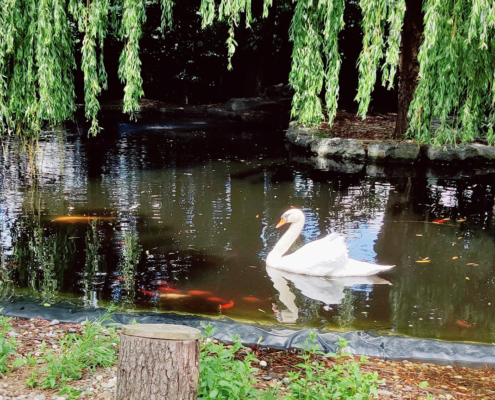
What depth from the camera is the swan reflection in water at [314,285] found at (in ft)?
18.7

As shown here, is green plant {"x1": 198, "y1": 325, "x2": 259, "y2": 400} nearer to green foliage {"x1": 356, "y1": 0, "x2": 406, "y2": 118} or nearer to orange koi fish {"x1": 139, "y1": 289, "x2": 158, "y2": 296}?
orange koi fish {"x1": 139, "y1": 289, "x2": 158, "y2": 296}

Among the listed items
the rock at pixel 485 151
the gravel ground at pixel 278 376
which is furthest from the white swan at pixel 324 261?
the rock at pixel 485 151

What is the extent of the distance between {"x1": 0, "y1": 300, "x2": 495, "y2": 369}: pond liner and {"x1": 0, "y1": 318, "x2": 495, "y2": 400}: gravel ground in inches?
3.3

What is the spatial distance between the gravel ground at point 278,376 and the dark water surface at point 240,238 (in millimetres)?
895

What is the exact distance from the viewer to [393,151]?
13305 millimetres

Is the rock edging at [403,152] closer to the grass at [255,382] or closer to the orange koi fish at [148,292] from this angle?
the orange koi fish at [148,292]

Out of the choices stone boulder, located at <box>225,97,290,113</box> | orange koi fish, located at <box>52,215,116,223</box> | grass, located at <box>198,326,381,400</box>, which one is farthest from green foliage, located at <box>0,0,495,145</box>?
stone boulder, located at <box>225,97,290,113</box>

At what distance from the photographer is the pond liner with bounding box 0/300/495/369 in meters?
4.15

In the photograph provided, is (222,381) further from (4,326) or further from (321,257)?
(321,257)

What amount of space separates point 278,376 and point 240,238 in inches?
148

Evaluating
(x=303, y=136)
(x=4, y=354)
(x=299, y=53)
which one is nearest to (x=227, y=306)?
(x=4, y=354)

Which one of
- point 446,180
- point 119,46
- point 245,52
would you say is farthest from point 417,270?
point 119,46

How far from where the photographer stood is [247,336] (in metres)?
4.37

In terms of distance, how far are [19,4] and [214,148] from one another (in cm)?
977
